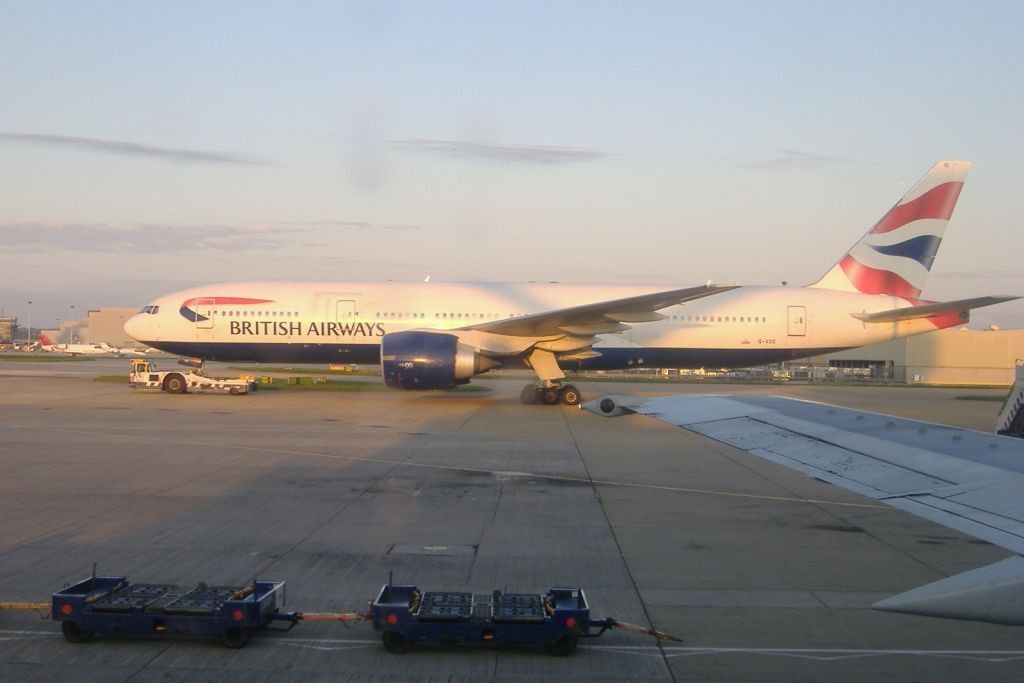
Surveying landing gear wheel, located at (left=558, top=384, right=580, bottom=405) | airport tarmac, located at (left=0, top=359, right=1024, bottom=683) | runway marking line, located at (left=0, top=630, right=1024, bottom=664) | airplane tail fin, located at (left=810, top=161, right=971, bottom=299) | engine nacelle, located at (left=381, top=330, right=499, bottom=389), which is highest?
airplane tail fin, located at (left=810, top=161, right=971, bottom=299)

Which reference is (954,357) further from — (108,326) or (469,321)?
(108,326)

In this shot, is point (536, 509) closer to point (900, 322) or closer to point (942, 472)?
point (942, 472)

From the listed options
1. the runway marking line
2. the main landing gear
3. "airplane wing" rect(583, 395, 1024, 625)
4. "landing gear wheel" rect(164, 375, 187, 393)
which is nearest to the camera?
"airplane wing" rect(583, 395, 1024, 625)

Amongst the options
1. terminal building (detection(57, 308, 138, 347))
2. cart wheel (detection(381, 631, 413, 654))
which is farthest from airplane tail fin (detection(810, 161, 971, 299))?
terminal building (detection(57, 308, 138, 347))

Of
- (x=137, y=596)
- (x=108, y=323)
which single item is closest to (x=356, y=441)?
(x=137, y=596)

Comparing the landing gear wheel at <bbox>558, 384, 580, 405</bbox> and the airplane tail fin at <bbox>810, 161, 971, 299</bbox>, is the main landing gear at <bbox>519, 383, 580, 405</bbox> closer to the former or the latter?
the landing gear wheel at <bbox>558, 384, 580, 405</bbox>

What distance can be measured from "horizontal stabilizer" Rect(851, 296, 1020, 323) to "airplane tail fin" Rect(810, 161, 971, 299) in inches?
53.1

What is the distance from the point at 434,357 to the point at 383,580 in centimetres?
1529

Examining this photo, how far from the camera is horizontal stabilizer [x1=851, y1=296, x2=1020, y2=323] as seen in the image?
22202 millimetres

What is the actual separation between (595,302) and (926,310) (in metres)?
9.58

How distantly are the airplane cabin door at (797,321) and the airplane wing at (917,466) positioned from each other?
2048cm

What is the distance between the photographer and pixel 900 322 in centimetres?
2692

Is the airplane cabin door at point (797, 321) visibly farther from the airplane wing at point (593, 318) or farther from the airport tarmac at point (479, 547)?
the airport tarmac at point (479, 547)

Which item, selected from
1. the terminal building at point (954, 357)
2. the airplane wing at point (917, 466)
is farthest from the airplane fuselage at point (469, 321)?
the terminal building at point (954, 357)
